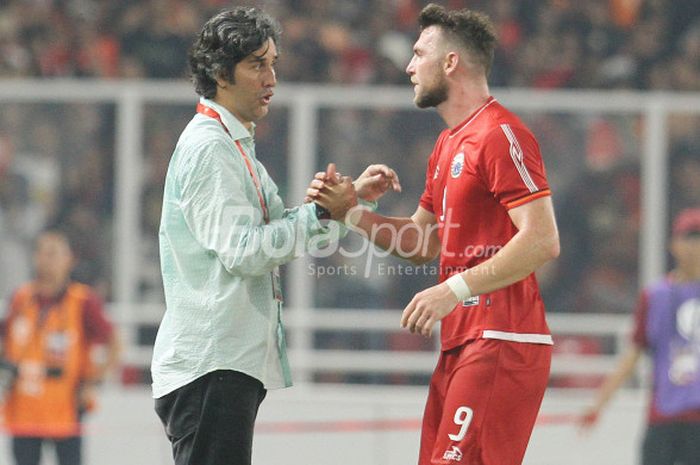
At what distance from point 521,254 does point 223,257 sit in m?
0.90

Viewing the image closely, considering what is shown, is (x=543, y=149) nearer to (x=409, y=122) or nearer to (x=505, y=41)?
(x=409, y=122)

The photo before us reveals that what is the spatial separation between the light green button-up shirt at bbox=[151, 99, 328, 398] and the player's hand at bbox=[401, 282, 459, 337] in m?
0.37

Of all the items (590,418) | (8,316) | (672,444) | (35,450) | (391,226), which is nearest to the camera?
(391,226)

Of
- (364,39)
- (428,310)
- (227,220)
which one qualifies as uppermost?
(364,39)

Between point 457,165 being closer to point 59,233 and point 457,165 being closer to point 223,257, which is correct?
point 223,257

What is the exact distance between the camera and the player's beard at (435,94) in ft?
14.9

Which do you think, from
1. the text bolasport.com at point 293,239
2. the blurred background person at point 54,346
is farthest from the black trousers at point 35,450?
the text bolasport.com at point 293,239

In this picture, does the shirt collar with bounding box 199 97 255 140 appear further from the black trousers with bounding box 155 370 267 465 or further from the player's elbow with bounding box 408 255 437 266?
the player's elbow with bounding box 408 255 437 266

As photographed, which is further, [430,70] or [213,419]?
[430,70]

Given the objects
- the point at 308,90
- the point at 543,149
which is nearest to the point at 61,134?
the point at 308,90

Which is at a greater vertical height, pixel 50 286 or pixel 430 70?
pixel 430 70

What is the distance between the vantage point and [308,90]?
905 centimetres

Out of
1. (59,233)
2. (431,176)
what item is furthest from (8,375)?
(431,176)

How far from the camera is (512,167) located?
13.8 ft
